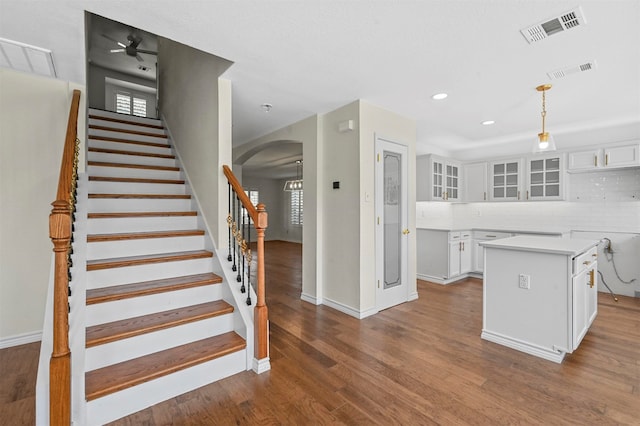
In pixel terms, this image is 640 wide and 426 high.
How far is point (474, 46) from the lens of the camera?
244cm

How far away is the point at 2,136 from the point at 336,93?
3.29m

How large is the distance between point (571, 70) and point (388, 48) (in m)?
1.83

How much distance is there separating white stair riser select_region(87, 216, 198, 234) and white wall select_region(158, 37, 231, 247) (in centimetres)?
24

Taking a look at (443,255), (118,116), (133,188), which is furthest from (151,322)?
(443,255)

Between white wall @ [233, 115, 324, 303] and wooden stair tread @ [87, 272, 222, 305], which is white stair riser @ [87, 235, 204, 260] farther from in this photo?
white wall @ [233, 115, 324, 303]

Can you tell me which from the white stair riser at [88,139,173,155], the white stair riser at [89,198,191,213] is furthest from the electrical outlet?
the white stair riser at [88,139,173,155]

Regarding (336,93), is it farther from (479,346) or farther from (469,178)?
(469,178)

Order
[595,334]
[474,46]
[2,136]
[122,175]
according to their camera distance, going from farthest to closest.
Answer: [122,175]
[595,334]
[2,136]
[474,46]

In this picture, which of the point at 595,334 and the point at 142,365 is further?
the point at 595,334

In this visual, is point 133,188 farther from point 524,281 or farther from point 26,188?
point 524,281

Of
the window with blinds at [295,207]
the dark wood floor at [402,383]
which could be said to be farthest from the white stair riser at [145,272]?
the window with blinds at [295,207]

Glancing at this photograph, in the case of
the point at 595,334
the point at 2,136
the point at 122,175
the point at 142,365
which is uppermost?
the point at 2,136

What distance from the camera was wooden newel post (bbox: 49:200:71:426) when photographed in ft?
5.12

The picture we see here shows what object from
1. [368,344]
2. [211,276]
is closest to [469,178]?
[368,344]
